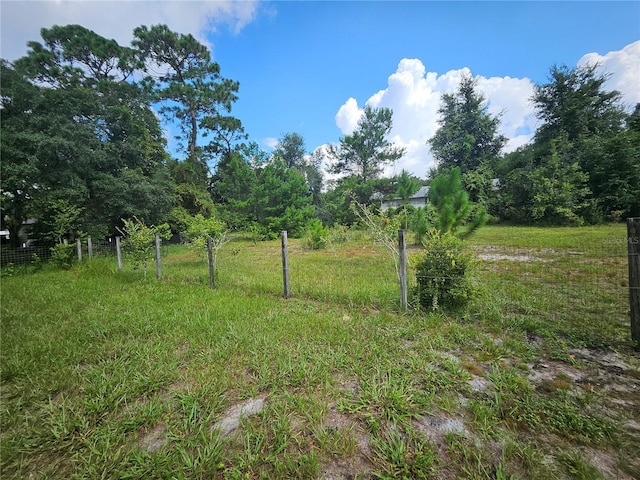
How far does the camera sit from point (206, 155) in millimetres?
21984

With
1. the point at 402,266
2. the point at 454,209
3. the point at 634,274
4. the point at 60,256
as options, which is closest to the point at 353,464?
the point at 402,266

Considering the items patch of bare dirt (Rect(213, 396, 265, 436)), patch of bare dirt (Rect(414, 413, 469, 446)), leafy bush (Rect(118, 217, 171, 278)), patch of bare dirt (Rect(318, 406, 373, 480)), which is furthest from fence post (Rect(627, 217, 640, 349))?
leafy bush (Rect(118, 217, 171, 278))

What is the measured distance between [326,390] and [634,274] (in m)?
2.96

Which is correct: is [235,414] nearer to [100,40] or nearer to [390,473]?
[390,473]

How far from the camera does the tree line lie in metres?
8.98

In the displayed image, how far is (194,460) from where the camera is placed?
4.71ft

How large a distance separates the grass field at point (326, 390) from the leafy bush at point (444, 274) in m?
0.22

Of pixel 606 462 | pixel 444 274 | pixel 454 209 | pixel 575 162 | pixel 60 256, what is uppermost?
pixel 575 162

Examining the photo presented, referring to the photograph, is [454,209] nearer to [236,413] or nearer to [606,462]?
[606,462]

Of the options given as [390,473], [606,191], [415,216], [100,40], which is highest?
[100,40]

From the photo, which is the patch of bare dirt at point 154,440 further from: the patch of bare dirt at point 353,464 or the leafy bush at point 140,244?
the leafy bush at point 140,244

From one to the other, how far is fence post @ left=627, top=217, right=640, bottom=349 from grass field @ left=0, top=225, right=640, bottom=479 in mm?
165

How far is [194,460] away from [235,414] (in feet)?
1.22

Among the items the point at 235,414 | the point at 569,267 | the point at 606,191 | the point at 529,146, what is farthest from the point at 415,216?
the point at 529,146
